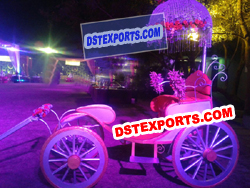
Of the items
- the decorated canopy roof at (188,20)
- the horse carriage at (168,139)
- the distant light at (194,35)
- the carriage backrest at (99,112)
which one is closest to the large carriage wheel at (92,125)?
the horse carriage at (168,139)

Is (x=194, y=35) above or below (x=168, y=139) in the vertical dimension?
above

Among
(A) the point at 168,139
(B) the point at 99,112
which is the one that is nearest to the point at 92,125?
(B) the point at 99,112

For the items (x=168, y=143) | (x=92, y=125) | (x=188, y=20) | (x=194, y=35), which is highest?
(x=188, y=20)

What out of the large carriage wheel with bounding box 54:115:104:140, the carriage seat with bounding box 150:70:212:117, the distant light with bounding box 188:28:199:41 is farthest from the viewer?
the distant light with bounding box 188:28:199:41

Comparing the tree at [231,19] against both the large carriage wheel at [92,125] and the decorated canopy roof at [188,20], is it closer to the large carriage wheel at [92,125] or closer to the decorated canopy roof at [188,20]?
the decorated canopy roof at [188,20]

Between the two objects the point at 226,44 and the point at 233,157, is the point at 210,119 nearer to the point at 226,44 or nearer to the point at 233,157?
the point at 233,157

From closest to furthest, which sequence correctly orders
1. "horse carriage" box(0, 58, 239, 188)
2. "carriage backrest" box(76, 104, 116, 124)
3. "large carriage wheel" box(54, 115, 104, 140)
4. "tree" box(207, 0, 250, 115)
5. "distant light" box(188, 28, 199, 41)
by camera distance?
"horse carriage" box(0, 58, 239, 188) < "carriage backrest" box(76, 104, 116, 124) < "large carriage wheel" box(54, 115, 104, 140) < "distant light" box(188, 28, 199, 41) < "tree" box(207, 0, 250, 115)

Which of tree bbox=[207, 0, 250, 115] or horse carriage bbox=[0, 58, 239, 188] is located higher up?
tree bbox=[207, 0, 250, 115]

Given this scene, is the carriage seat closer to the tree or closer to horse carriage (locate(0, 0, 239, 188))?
horse carriage (locate(0, 0, 239, 188))

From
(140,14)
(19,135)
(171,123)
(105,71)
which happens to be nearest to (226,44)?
(140,14)

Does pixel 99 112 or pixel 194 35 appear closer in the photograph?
pixel 99 112

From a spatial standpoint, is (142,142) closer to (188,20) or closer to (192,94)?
(192,94)

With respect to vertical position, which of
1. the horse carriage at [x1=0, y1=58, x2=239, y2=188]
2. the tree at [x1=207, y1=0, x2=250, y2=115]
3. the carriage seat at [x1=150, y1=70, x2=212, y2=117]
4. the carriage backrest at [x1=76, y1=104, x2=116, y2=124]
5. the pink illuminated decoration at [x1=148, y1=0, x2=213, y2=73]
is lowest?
the horse carriage at [x1=0, y1=58, x2=239, y2=188]

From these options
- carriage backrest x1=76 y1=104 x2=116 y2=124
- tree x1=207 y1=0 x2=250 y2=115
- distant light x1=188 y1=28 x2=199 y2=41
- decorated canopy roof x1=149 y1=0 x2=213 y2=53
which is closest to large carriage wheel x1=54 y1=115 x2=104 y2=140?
carriage backrest x1=76 y1=104 x2=116 y2=124
